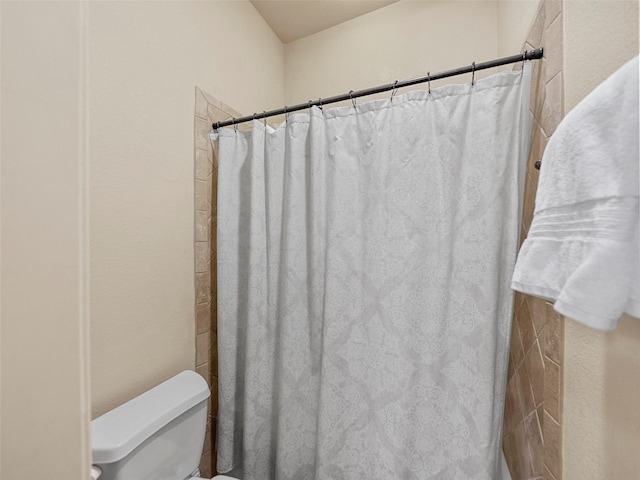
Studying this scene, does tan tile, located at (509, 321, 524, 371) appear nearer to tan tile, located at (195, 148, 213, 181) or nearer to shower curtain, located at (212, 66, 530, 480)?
shower curtain, located at (212, 66, 530, 480)

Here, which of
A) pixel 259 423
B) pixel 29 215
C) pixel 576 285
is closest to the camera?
pixel 29 215

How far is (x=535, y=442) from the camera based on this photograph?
33.1 inches

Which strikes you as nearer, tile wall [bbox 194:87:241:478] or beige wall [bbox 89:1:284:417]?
beige wall [bbox 89:1:284:417]

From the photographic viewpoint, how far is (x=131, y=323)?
105 centimetres

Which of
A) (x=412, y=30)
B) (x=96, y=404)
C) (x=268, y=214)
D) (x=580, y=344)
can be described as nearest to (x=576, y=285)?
(x=580, y=344)

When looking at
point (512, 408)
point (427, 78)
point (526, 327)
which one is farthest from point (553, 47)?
point (512, 408)

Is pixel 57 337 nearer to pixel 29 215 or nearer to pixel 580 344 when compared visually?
pixel 29 215

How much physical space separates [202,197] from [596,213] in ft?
4.36

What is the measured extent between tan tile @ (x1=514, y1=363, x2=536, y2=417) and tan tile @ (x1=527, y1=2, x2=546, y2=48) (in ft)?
3.30

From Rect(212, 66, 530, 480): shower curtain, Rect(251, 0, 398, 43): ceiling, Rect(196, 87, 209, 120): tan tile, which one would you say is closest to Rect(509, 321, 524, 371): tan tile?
Rect(212, 66, 530, 480): shower curtain

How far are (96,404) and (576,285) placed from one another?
4.13 ft

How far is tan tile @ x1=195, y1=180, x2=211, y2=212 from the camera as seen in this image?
133cm

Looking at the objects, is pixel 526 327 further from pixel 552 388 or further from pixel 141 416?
pixel 141 416

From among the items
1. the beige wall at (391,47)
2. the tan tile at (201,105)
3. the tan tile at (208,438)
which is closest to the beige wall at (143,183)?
the tan tile at (201,105)
